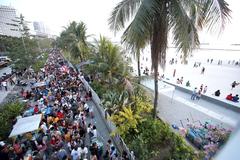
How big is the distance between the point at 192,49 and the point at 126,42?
2637mm

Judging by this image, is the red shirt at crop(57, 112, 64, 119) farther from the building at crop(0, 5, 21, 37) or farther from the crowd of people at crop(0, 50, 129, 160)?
the building at crop(0, 5, 21, 37)

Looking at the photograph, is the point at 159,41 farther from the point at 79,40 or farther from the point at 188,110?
the point at 79,40

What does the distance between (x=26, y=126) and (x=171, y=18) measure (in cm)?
883

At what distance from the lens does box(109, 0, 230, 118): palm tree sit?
6.02m

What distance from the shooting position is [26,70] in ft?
88.3

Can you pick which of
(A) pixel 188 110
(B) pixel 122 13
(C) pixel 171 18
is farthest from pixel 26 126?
(A) pixel 188 110

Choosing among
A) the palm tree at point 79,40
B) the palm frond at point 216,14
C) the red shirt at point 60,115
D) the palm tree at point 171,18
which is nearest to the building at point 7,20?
the palm tree at point 79,40

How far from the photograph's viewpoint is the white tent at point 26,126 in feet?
29.1

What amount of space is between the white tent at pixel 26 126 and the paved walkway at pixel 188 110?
8.46 meters

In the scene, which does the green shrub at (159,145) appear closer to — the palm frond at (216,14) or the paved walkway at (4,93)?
the palm frond at (216,14)

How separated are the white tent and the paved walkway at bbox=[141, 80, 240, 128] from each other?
333 inches

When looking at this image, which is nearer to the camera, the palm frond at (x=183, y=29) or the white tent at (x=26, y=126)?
the palm frond at (x=183, y=29)

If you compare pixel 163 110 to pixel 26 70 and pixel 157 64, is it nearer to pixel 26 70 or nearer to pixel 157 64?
pixel 157 64

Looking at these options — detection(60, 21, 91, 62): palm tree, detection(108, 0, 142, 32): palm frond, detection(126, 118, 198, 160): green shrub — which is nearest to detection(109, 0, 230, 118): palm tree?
detection(108, 0, 142, 32): palm frond
